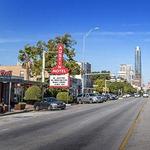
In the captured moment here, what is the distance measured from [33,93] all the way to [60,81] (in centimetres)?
676

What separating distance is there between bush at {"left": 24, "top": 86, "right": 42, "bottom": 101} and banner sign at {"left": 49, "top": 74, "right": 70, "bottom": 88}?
5137 millimetres

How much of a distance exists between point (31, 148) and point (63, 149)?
1.08m

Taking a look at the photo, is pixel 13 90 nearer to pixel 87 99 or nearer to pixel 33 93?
pixel 33 93

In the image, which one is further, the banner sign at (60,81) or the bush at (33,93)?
the banner sign at (60,81)

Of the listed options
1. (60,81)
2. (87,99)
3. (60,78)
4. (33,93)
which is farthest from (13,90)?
(87,99)

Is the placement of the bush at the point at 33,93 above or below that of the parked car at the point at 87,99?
above

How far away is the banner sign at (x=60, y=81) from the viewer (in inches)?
2479

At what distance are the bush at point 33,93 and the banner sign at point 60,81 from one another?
5.14m

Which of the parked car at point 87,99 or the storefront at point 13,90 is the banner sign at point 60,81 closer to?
the storefront at point 13,90

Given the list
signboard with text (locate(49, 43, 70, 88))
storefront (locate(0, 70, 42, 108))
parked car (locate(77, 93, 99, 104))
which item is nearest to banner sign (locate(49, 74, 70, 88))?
signboard with text (locate(49, 43, 70, 88))

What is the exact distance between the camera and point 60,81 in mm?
63438

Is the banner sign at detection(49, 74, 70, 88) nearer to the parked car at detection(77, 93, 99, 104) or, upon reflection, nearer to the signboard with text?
the signboard with text

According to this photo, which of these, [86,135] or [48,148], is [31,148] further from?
[86,135]

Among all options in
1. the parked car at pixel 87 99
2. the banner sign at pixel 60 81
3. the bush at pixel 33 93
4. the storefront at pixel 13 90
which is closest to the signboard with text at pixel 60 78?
the banner sign at pixel 60 81
